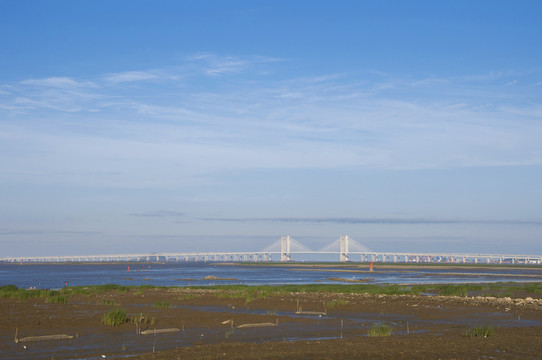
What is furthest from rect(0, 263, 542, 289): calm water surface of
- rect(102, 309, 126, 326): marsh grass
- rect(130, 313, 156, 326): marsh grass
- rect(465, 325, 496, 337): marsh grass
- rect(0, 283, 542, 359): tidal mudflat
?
rect(465, 325, 496, 337): marsh grass

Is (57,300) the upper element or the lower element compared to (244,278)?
upper

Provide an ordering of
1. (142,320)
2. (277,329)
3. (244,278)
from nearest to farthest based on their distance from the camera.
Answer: (277,329) → (142,320) → (244,278)

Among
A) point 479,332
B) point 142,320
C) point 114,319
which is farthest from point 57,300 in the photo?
point 479,332

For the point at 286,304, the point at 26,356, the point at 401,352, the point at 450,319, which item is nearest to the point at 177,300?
the point at 286,304

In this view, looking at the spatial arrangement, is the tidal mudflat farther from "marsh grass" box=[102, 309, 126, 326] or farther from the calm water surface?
the calm water surface

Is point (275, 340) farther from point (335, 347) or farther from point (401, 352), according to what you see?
point (401, 352)

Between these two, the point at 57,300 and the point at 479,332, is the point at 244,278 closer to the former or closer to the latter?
the point at 57,300

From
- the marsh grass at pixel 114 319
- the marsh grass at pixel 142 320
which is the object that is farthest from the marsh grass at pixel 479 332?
the marsh grass at pixel 114 319

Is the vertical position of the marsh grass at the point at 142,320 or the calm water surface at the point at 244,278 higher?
the marsh grass at the point at 142,320

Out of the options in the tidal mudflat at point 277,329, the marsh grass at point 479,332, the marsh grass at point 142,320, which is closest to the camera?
the tidal mudflat at point 277,329

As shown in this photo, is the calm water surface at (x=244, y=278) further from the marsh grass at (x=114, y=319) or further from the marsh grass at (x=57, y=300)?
the marsh grass at (x=114, y=319)

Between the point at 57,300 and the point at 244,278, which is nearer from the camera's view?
the point at 57,300
